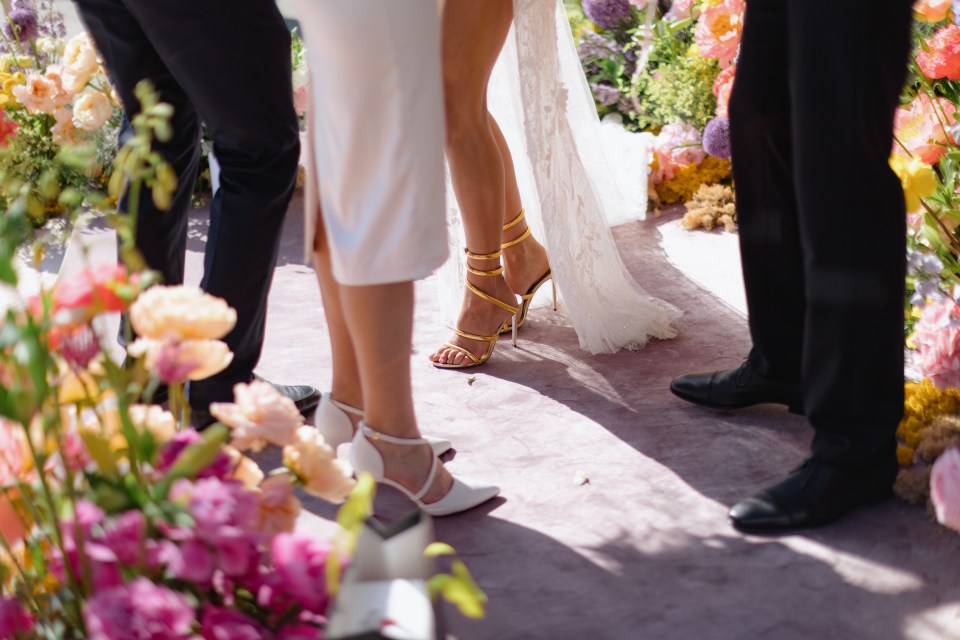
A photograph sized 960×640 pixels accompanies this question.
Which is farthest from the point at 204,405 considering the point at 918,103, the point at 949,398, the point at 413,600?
the point at 918,103

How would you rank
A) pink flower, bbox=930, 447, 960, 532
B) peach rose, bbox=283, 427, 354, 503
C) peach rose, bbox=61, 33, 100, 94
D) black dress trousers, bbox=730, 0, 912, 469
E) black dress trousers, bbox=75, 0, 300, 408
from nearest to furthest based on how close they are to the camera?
peach rose, bbox=283, 427, 354, 503 < pink flower, bbox=930, 447, 960, 532 < black dress trousers, bbox=730, 0, 912, 469 < black dress trousers, bbox=75, 0, 300, 408 < peach rose, bbox=61, 33, 100, 94

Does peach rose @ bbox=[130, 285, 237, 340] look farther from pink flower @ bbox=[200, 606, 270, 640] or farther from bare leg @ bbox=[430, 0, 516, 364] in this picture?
bare leg @ bbox=[430, 0, 516, 364]

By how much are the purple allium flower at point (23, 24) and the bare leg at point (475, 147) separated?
246cm

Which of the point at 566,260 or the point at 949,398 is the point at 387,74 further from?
the point at 949,398

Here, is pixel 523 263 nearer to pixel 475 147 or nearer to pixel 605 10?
pixel 475 147

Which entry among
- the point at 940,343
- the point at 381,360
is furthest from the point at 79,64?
the point at 940,343

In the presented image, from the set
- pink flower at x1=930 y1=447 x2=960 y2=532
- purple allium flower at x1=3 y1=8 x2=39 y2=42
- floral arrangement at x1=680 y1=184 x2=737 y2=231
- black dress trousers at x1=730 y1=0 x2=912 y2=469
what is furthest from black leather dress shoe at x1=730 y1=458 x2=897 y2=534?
purple allium flower at x1=3 y1=8 x2=39 y2=42

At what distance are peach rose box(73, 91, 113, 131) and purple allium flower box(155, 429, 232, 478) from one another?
3.01 metres

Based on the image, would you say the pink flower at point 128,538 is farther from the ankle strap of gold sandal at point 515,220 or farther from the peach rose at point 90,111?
the peach rose at point 90,111

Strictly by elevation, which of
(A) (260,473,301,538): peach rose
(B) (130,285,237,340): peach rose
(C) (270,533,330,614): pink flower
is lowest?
(C) (270,533,330,614): pink flower

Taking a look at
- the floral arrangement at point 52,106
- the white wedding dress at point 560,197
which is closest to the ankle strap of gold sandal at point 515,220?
the white wedding dress at point 560,197

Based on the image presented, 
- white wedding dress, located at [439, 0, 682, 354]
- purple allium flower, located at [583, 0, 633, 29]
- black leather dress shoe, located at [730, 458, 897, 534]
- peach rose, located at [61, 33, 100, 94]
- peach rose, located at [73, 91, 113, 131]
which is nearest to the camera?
black leather dress shoe, located at [730, 458, 897, 534]

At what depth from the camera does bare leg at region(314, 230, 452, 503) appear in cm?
169

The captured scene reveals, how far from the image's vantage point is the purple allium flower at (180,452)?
910 millimetres
